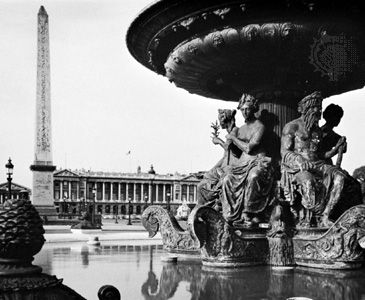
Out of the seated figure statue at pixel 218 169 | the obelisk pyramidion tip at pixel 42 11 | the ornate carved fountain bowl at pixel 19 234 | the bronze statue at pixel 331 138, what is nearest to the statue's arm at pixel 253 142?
the seated figure statue at pixel 218 169

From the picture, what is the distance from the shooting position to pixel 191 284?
5.35m

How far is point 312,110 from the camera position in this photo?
7059mm

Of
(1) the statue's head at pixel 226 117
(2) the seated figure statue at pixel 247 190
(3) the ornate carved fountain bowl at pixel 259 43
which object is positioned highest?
(3) the ornate carved fountain bowl at pixel 259 43

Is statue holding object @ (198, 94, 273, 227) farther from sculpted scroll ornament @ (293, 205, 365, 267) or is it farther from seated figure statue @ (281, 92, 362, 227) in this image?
sculpted scroll ornament @ (293, 205, 365, 267)

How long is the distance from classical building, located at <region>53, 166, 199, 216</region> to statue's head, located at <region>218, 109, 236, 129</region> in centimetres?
11301

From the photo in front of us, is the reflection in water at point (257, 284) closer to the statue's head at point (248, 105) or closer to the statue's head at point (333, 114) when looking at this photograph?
the statue's head at point (248, 105)

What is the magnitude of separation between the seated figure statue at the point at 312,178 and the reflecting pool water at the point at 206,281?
71 cm

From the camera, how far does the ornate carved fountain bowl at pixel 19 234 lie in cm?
243

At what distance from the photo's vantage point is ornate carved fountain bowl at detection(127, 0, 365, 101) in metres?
6.90

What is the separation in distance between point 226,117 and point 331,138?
4.55 feet

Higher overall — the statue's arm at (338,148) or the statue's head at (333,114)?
the statue's head at (333,114)

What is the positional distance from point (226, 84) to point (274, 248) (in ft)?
8.81

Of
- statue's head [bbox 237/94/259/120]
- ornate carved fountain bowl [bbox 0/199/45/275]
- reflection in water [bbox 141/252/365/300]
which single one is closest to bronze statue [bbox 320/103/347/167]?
statue's head [bbox 237/94/259/120]

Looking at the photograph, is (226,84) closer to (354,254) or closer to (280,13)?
(280,13)
